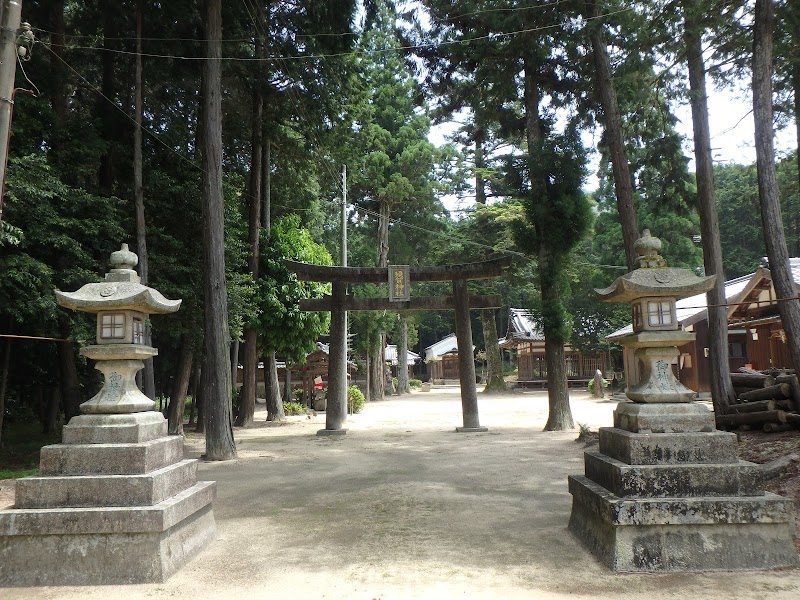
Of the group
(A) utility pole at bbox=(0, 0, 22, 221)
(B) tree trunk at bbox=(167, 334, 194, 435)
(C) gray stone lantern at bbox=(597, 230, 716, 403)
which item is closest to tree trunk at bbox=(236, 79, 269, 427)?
(B) tree trunk at bbox=(167, 334, 194, 435)

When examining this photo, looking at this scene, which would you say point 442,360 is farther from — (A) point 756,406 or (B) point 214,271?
(A) point 756,406

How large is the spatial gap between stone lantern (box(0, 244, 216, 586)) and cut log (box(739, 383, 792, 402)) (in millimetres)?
8605

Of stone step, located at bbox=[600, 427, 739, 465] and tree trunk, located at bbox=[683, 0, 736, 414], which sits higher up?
tree trunk, located at bbox=[683, 0, 736, 414]

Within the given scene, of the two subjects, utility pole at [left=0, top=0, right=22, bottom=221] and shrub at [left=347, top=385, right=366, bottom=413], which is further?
shrub at [left=347, top=385, right=366, bottom=413]

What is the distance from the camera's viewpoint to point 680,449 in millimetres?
4762

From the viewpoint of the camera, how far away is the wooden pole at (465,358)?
579 inches

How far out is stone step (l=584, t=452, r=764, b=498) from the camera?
15.2 feet

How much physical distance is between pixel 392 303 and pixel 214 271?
509cm

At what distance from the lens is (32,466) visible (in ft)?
36.3

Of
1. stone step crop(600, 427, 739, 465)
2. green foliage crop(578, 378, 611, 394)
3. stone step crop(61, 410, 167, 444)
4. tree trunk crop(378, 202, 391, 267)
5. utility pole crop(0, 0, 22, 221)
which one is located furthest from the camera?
green foliage crop(578, 378, 611, 394)

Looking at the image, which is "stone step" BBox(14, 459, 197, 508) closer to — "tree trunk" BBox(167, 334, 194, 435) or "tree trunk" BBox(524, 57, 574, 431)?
"tree trunk" BBox(167, 334, 194, 435)

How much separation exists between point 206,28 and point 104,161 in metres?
3.54

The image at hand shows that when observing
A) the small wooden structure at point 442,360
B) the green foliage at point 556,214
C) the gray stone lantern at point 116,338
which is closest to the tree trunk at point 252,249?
the green foliage at point 556,214

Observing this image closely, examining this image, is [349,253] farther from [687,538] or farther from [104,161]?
[687,538]
